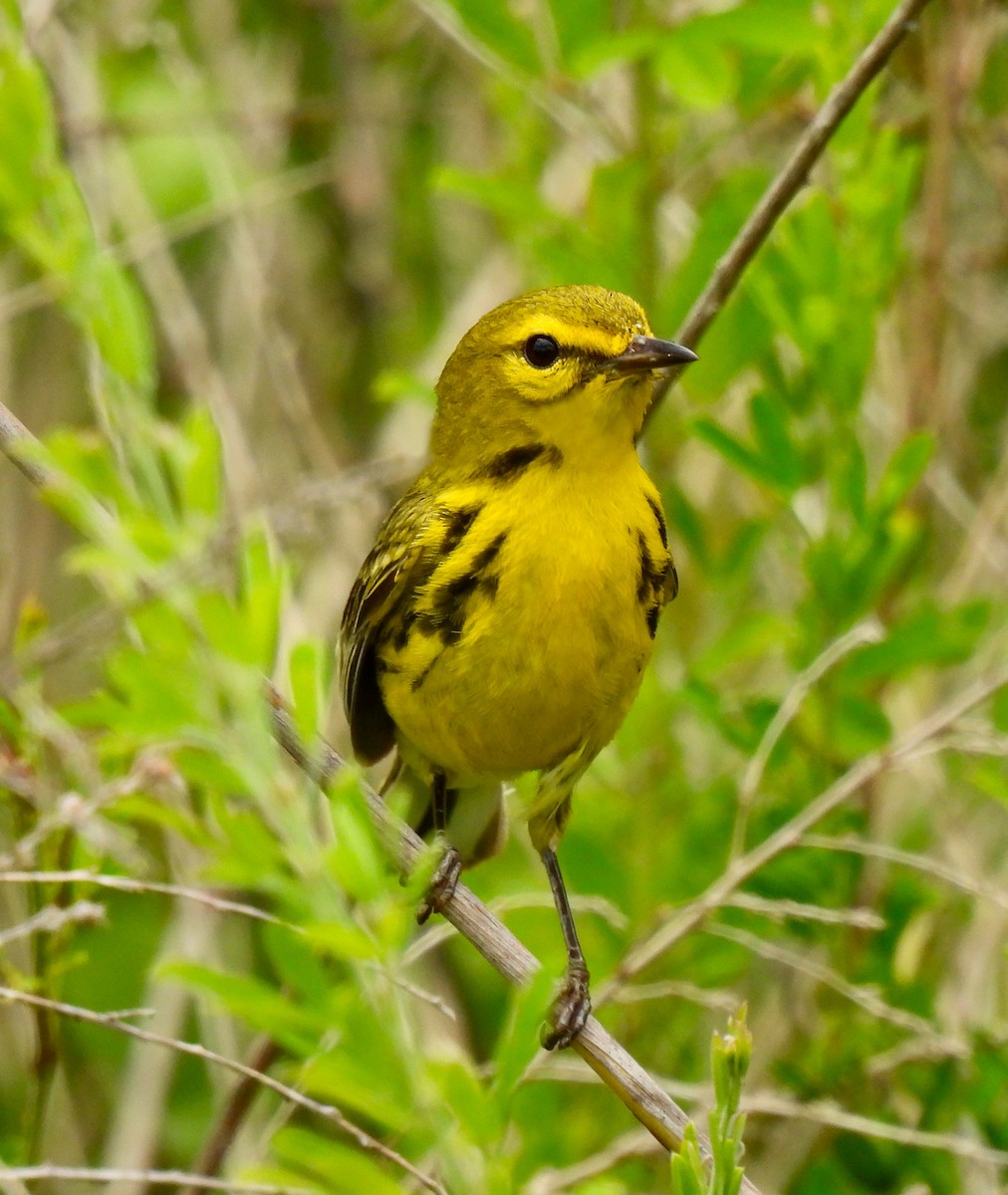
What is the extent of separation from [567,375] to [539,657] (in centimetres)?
55

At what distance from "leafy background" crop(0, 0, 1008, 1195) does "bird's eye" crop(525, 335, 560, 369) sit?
0.29 m

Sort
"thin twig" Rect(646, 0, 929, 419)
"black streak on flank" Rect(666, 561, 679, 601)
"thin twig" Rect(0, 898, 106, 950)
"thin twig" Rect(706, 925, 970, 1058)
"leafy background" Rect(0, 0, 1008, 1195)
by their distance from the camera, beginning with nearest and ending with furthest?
1. "leafy background" Rect(0, 0, 1008, 1195)
2. "thin twig" Rect(0, 898, 106, 950)
3. "thin twig" Rect(646, 0, 929, 419)
4. "thin twig" Rect(706, 925, 970, 1058)
5. "black streak on flank" Rect(666, 561, 679, 601)

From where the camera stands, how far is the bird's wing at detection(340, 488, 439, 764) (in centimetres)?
321

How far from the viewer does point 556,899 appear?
11.1ft

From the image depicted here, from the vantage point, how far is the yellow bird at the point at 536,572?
120 inches

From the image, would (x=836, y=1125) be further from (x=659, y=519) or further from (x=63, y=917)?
(x=63, y=917)

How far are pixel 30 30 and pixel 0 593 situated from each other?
1644 millimetres

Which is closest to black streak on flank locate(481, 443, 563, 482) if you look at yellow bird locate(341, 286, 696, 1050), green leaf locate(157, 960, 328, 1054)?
yellow bird locate(341, 286, 696, 1050)

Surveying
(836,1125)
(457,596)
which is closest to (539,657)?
(457,596)

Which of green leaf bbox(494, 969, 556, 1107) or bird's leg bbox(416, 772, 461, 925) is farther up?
green leaf bbox(494, 969, 556, 1107)

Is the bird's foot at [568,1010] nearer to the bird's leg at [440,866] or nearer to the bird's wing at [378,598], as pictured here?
the bird's leg at [440,866]

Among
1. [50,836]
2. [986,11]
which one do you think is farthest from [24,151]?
[986,11]

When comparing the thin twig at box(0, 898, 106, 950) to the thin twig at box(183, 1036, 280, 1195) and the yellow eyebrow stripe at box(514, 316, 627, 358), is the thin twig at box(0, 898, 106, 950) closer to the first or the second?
the thin twig at box(183, 1036, 280, 1195)

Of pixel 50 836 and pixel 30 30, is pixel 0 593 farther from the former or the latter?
pixel 50 836
